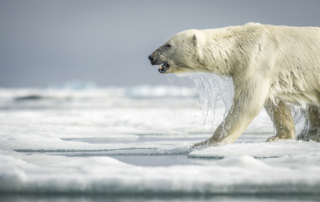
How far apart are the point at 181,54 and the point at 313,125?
204cm

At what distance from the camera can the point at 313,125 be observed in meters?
4.97

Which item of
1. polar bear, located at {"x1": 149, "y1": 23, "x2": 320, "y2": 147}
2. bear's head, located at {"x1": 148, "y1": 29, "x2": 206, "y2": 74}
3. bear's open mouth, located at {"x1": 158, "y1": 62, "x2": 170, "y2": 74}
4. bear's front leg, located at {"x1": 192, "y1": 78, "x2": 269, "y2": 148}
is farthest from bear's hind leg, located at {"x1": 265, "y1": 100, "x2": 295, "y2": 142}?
bear's open mouth, located at {"x1": 158, "y1": 62, "x2": 170, "y2": 74}

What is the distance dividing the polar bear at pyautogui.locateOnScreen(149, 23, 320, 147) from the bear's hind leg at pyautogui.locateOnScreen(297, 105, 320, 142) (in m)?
0.33

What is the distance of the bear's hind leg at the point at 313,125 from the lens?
193 inches

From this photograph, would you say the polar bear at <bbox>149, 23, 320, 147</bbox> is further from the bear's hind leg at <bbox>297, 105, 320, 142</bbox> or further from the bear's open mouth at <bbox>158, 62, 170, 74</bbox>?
the bear's hind leg at <bbox>297, 105, 320, 142</bbox>

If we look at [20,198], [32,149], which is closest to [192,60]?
[32,149]

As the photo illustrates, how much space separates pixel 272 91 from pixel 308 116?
1.09 m

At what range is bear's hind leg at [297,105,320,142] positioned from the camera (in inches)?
193

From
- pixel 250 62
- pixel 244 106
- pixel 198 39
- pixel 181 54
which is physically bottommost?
pixel 244 106

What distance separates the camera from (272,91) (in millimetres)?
4289

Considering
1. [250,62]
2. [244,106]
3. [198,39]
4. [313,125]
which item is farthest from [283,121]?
[198,39]

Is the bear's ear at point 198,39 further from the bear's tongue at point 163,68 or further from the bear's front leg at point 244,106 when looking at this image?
the bear's front leg at point 244,106

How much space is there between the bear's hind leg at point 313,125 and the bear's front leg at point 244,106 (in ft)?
3.65

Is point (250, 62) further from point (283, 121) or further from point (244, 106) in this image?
point (283, 121)
